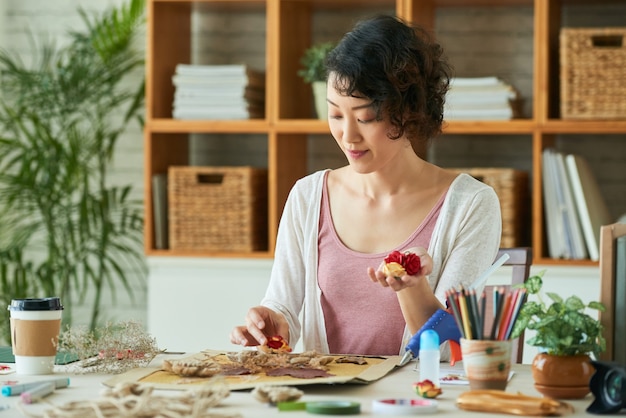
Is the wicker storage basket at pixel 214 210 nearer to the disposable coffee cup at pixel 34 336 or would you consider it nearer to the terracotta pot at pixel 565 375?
the disposable coffee cup at pixel 34 336

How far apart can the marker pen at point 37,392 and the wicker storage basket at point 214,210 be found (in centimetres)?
197

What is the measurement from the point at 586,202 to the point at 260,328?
5.37ft

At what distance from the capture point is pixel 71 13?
414 cm

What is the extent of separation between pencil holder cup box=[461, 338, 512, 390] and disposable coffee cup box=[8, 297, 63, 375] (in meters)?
0.73

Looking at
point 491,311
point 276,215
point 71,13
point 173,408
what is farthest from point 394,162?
point 71,13

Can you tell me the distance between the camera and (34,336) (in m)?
1.78

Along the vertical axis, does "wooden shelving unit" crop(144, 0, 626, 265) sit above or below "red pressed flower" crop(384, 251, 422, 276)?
above

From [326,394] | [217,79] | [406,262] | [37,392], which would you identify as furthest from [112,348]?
[217,79]

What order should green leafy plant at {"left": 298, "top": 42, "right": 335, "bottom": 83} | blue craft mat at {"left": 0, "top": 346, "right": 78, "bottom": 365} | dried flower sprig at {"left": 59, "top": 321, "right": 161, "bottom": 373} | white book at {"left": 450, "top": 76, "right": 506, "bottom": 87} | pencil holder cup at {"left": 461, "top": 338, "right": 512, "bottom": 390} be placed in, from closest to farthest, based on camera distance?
pencil holder cup at {"left": 461, "top": 338, "right": 512, "bottom": 390}, dried flower sprig at {"left": 59, "top": 321, "right": 161, "bottom": 373}, blue craft mat at {"left": 0, "top": 346, "right": 78, "bottom": 365}, white book at {"left": 450, "top": 76, "right": 506, "bottom": 87}, green leafy plant at {"left": 298, "top": 42, "right": 335, "bottom": 83}

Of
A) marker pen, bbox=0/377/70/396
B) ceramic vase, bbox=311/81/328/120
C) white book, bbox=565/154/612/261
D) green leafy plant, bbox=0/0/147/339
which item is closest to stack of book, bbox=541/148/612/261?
white book, bbox=565/154/612/261

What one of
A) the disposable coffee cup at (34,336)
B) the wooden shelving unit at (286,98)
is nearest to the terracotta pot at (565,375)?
the disposable coffee cup at (34,336)

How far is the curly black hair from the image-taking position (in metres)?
2.09

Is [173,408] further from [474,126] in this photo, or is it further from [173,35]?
[173,35]

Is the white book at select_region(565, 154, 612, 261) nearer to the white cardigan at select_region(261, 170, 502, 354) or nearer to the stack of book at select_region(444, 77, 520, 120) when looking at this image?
the stack of book at select_region(444, 77, 520, 120)
